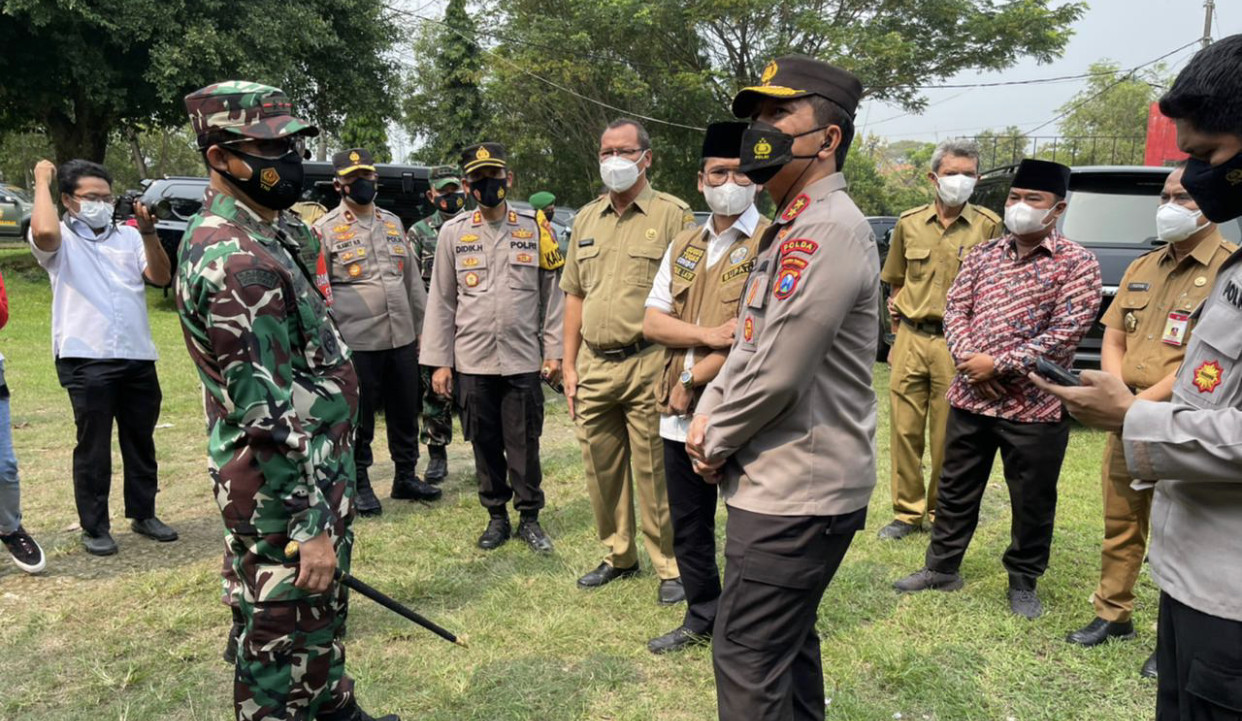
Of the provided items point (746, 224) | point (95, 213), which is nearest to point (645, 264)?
point (746, 224)

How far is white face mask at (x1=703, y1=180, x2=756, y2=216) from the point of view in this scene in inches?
122

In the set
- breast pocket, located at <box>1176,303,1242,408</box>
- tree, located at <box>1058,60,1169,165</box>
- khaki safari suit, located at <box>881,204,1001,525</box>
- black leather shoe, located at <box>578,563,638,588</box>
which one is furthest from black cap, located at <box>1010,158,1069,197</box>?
tree, located at <box>1058,60,1169,165</box>

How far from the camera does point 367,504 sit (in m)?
4.94

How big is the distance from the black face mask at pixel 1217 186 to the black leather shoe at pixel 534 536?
339 cm

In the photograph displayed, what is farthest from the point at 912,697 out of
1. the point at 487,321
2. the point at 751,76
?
the point at 751,76

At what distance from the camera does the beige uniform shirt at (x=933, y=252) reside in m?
4.38

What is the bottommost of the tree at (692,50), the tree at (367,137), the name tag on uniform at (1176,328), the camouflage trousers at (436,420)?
the camouflage trousers at (436,420)

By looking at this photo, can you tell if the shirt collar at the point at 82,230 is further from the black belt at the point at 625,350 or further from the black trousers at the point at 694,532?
the black trousers at the point at 694,532

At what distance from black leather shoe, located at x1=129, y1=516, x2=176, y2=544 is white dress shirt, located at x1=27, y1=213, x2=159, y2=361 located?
37.0 inches

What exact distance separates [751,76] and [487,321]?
18.2 m

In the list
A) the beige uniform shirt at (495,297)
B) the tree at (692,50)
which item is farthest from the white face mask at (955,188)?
the tree at (692,50)

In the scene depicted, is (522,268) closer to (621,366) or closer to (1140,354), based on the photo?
(621,366)

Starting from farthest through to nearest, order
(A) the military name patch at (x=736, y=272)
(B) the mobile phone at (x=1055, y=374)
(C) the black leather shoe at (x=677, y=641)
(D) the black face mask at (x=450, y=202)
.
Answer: (D) the black face mask at (x=450, y=202) < (C) the black leather shoe at (x=677, y=641) < (A) the military name patch at (x=736, y=272) < (B) the mobile phone at (x=1055, y=374)

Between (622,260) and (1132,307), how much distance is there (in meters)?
2.14
